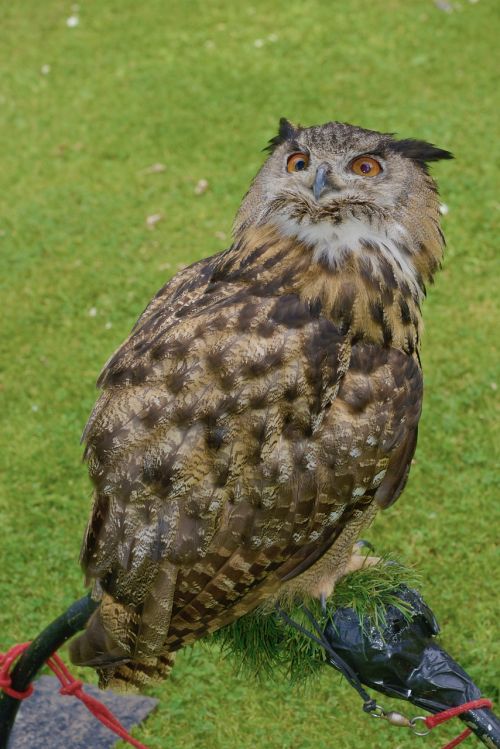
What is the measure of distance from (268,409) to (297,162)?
0.69 meters

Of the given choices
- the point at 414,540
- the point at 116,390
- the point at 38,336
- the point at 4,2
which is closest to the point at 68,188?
the point at 38,336

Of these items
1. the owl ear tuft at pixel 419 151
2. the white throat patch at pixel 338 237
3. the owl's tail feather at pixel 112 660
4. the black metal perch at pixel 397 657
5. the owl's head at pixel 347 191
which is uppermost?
the owl ear tuft at pixel 419 151

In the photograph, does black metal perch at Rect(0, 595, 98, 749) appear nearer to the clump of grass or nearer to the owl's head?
the clump of grass

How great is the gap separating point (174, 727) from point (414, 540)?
4.72 feet

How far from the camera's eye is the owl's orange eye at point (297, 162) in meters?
2.54

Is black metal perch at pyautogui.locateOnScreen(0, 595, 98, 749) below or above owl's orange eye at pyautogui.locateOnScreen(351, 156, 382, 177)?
below

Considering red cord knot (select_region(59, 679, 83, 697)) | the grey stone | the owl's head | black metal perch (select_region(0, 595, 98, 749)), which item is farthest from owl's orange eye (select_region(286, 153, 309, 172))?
the grey stone

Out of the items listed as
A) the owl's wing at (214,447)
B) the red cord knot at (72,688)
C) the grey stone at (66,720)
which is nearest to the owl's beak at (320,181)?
the owl's wing at (214,447)

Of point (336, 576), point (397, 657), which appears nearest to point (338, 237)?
point (336, 576)

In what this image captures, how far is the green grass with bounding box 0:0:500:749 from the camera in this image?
164 inches

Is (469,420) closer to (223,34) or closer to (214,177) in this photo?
(214,177)

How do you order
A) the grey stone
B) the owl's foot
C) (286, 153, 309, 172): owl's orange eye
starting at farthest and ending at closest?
1. the grey stone
2. the owl's foot
3. (286, 153, 309, 172): owl's orange eye

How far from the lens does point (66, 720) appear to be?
3895 millimetres

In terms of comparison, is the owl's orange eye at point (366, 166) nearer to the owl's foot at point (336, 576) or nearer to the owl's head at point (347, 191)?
the owl's head at point (347, 191)
